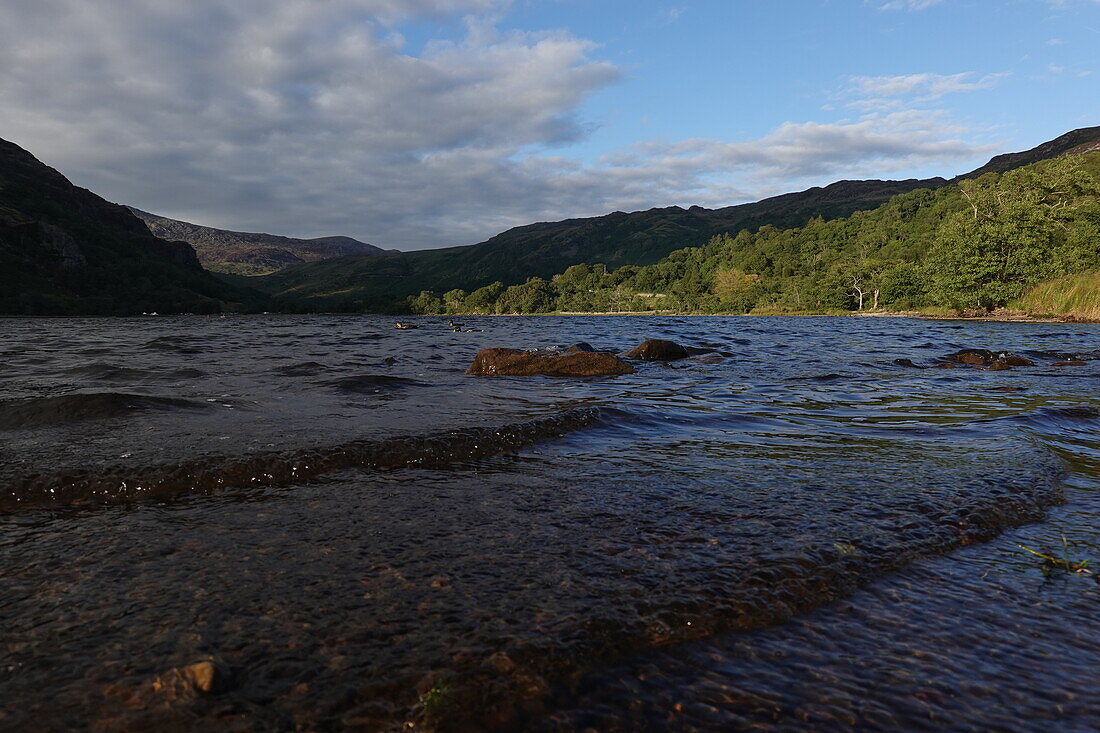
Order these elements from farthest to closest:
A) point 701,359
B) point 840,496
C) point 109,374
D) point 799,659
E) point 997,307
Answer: point 997,307 → point 701,359 → point 109,374 → point 840,496 → point 799,659

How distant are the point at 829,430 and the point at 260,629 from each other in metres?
8.31

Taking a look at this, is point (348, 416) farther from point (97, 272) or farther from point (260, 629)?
point (97, 272)

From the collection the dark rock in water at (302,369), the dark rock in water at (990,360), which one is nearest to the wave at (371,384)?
the dark rock in water at (302,369)

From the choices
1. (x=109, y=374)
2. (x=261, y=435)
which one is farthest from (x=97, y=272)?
(x=261, y=435)

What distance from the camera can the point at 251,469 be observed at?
5.64 m

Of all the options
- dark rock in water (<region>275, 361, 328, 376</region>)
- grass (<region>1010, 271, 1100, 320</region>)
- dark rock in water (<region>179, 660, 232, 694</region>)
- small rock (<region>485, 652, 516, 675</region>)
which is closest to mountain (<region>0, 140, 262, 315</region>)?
dark rock in water (<region>275, 361, 328, 376</region>)

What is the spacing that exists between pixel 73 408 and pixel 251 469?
4.94 metres

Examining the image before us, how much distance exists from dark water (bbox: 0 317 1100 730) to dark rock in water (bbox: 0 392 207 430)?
65 millimetres

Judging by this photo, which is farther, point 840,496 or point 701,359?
point 701,359

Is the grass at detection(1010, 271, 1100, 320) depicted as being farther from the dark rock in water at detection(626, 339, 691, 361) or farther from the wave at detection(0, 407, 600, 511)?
the wave at detection(0, 407, 600, 511)

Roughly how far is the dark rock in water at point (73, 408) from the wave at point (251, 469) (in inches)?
140

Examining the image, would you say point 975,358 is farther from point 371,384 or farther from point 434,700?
point 434,700

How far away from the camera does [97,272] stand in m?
164

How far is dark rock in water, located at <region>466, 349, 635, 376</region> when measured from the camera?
→ 15.9 meters
